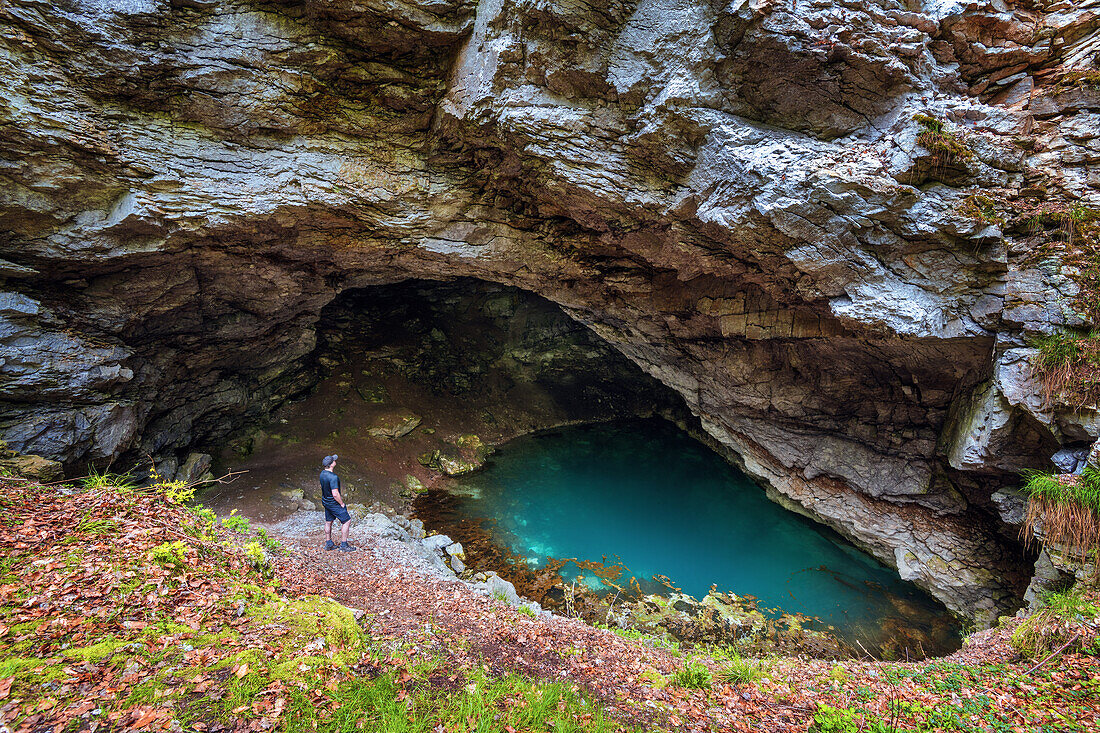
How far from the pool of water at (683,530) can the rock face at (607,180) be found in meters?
1.17

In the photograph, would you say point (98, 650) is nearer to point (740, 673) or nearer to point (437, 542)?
point (740, 673)

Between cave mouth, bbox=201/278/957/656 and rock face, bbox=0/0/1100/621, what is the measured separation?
81.8 inches

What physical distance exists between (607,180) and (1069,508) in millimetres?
8680

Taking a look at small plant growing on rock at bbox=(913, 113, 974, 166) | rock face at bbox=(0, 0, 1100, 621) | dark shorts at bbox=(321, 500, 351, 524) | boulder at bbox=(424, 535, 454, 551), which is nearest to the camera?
small plant growing on rock at bbox=(913, 113, 974, 166)

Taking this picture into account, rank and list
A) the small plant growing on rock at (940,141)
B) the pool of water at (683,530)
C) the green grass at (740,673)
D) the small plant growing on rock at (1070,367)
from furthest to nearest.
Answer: the pool of water at (683,530) < the small plant growing on rock at (940,141) < the small plant growing on rock at (1070,367) < the green grass at (740,673)

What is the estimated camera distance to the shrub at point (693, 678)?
187 inches

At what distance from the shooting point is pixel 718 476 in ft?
53.4

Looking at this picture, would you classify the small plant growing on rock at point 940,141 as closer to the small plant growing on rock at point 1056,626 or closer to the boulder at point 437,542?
the small plant growing on rock at point 1056,626

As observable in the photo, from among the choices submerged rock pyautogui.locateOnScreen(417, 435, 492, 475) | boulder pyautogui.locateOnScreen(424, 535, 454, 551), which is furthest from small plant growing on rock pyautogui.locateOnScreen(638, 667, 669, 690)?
submerged rock pyautogui.locateOnScreen(417, 435, 492, 475)

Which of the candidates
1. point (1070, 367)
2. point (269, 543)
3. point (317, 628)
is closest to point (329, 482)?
point (269, 543)

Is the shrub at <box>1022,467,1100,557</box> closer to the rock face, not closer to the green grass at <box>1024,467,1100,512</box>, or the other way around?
the green grass at <box>1024,467,1100,512</box>

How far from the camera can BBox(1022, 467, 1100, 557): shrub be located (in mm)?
5824

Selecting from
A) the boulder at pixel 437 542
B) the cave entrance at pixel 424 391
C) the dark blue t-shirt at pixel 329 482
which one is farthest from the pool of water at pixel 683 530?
the dark blue t-shirt at pixel 329 482

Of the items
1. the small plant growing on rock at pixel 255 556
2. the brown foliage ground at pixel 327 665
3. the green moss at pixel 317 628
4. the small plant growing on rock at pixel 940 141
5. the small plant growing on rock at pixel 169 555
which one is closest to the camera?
the brown foliage ground at pixel 327 665
